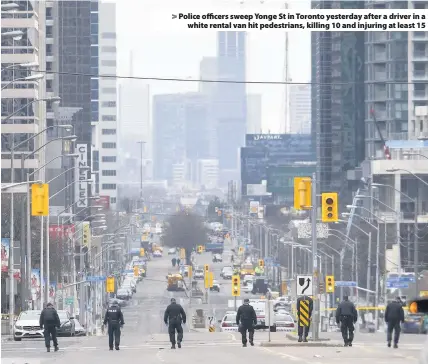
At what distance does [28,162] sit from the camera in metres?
142

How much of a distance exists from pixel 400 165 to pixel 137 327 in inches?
2346

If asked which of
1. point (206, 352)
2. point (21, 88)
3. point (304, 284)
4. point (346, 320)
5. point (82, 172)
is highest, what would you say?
point (21, 88)

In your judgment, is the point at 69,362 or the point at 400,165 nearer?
the point at 69,362

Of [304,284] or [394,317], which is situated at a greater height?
[304,284]

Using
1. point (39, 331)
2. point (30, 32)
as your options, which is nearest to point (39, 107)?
point (30, 32)

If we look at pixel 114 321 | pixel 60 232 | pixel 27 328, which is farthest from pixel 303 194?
pixel 60 232

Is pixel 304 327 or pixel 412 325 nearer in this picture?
pixel 304 327

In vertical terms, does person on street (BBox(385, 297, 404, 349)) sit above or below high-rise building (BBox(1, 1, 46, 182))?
below

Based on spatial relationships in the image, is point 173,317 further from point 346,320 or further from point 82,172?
point 82,172

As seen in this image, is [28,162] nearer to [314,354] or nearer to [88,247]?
[88,247]

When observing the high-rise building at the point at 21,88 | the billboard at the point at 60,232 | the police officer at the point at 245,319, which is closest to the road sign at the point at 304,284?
the police officer at the point at 245,319

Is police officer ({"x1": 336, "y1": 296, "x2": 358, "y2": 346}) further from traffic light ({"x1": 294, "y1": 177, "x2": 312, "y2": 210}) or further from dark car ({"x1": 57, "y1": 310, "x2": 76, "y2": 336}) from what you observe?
dark car ({"x1": 57, "y1": 310, "x2": 76, "y2": 336})

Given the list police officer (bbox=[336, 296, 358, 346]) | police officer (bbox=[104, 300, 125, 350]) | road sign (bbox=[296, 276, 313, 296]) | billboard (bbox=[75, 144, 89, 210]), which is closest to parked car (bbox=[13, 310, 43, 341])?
police officer (bbox=[104, 300, 125, 350])

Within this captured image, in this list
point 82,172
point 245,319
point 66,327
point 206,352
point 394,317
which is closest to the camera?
point 206,352
